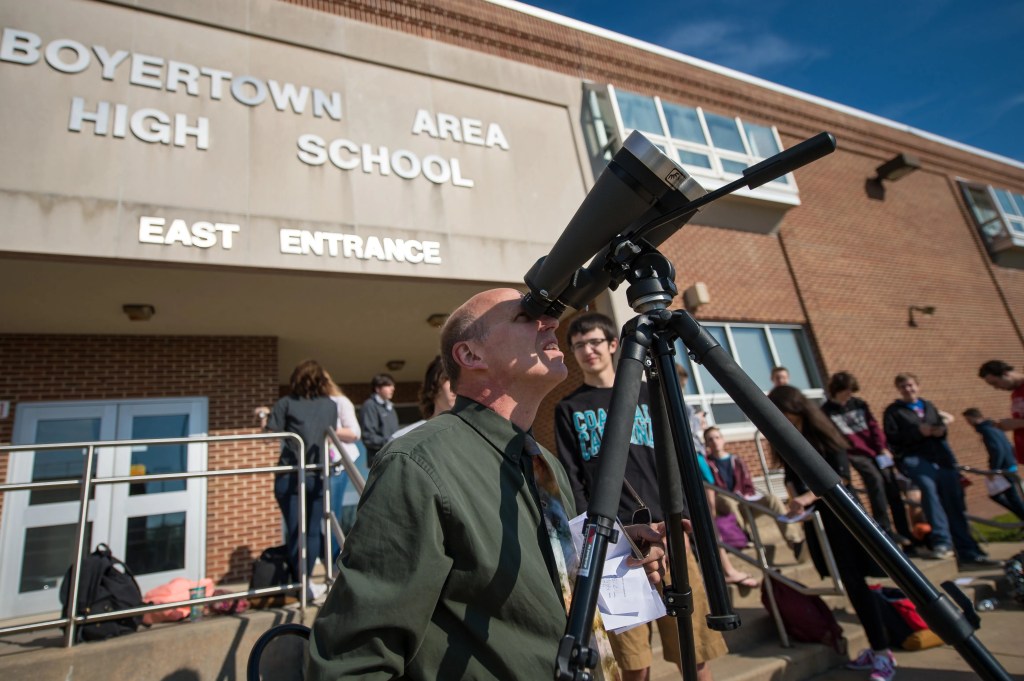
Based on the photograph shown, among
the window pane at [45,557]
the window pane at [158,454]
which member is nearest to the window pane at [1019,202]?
the window pane at [158,454]

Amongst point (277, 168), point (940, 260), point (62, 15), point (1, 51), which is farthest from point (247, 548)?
point (940, 260)

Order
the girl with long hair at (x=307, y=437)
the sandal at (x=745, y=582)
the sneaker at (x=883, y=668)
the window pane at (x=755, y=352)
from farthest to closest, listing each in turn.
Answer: the window pane at (x=755, y=352) → the girl with long hair at (x=307, y=437) → the sandal at (x=745, y=582) → the sneaker at (x=883, y=668)

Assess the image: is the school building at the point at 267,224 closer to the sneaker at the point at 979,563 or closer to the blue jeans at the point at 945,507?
the blue jeans at the point at 945,507

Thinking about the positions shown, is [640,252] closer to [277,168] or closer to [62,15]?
[277,168]

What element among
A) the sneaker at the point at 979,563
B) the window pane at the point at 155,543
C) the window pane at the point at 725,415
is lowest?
the sneaker at the point at 979,563

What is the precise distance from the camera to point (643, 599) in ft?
4.37

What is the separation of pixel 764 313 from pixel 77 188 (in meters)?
9.38

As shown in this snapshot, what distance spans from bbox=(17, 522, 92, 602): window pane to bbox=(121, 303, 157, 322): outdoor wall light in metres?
2.43

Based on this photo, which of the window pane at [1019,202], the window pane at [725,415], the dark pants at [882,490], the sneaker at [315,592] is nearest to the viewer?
the sneaker at [315,592]

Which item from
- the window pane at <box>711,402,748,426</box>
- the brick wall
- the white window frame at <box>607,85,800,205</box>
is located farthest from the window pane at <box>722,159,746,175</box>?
the brick wall

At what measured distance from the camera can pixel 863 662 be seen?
3.40 meters

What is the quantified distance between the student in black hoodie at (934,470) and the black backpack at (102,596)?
6.62m

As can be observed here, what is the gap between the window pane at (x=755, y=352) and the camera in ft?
28.3

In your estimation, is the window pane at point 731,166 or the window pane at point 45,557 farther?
the window pane at point 731,166
